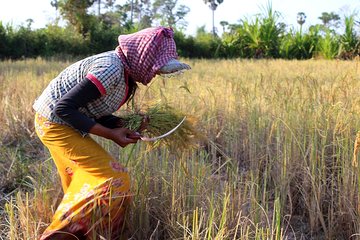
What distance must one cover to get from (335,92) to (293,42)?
14.6 metres

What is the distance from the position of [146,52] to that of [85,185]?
2.04ft

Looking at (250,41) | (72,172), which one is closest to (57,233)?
(72,172)

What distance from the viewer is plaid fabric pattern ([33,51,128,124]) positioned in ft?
6.09

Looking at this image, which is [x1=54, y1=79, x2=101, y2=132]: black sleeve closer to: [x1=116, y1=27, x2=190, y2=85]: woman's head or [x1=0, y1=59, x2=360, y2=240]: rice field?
[x1=116, y1=27, x2=190, y2=85]: woman's head

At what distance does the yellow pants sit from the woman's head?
38 centimetres

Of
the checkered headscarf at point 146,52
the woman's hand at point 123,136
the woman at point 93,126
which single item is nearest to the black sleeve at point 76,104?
the woman at point 93,126

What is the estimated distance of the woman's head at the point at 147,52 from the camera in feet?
6.24

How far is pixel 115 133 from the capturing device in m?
1.88

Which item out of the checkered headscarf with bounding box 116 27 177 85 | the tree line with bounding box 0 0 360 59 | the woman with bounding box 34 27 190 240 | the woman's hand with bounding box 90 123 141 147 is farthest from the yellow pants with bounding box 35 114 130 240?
the tree line with bounding box 0 0 360 59

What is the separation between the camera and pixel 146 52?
190 cm

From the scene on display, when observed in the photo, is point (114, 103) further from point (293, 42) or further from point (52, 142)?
point (293, 42)

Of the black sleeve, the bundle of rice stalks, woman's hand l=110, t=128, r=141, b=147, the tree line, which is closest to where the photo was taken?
the black sleeve

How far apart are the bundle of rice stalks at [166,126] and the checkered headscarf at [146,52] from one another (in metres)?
0.27

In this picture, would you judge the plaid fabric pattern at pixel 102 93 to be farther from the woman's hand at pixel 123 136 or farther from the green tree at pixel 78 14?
the green tree at pixel 78 14
